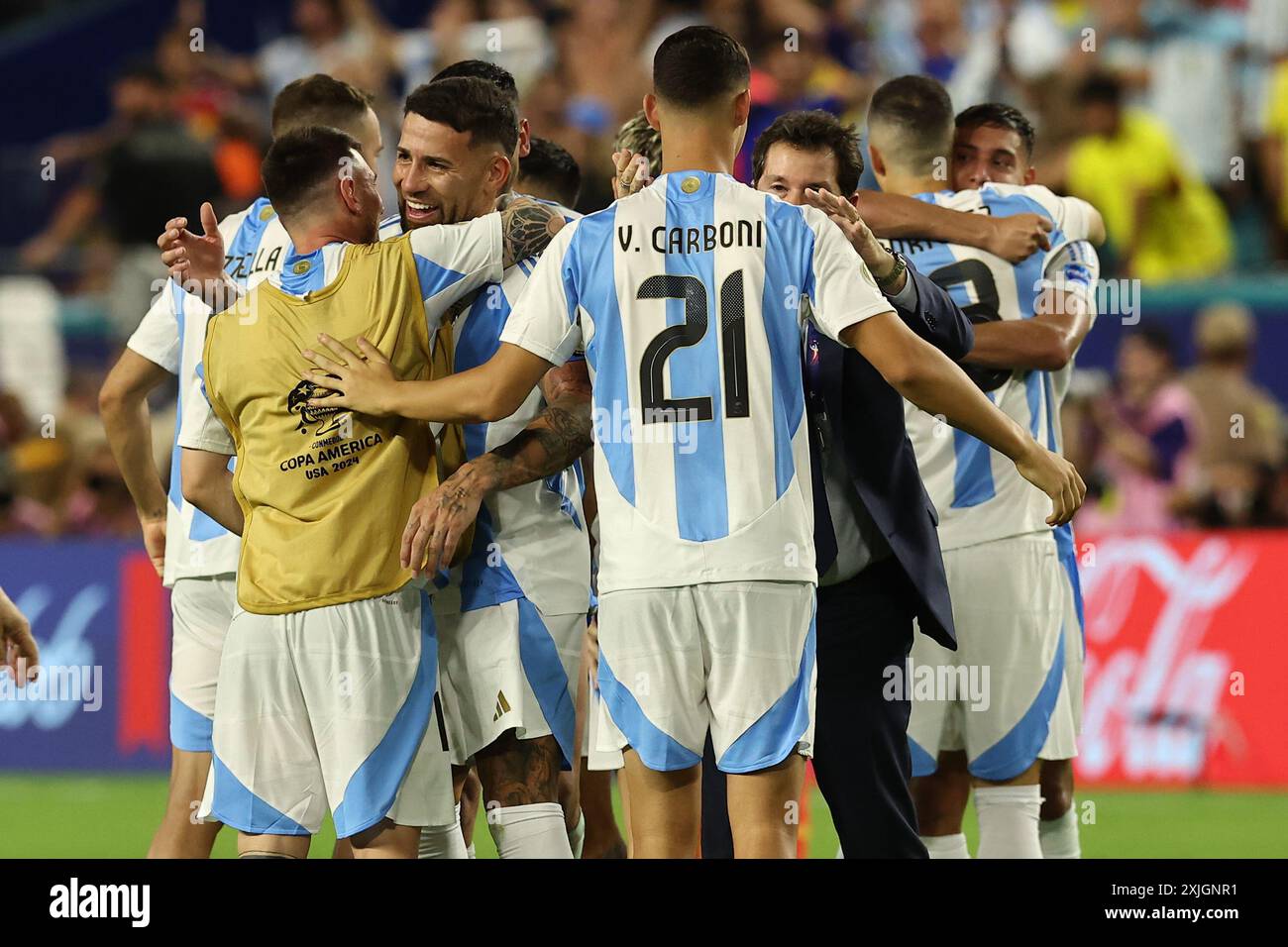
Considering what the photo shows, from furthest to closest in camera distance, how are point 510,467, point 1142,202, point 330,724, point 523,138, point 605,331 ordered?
point 1142,202, point 523,138, point 510,467, point 330,724, point 605,331

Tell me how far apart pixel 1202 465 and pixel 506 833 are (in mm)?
6951

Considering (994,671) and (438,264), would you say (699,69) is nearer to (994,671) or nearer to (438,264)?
(438,264)

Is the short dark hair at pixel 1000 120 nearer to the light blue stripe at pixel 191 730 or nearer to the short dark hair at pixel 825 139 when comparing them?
the short dark hair at pixel 825 139

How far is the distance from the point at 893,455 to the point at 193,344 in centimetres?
213

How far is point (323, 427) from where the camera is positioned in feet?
14.4

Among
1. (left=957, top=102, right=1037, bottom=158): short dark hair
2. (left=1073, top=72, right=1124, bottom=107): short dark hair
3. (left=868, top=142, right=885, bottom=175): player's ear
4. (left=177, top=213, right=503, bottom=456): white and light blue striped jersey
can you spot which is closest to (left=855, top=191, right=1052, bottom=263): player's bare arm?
(left=868, top=142, right=885, bottom=175): player's ear

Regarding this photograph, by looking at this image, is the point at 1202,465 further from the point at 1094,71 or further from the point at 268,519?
the point at 268,519

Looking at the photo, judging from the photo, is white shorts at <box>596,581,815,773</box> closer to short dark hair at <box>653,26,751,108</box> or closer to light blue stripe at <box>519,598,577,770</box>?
light blue stripe at <box>519,598,577,770</box>

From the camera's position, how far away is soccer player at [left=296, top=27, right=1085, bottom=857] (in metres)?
4.17

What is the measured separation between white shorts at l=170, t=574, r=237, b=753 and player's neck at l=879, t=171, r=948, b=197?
8.11 ft

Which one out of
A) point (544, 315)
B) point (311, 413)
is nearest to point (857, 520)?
point (544, 315)

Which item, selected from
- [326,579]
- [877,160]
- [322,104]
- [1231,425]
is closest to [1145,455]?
[1231,425]

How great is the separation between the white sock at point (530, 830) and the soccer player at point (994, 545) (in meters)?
1.37
